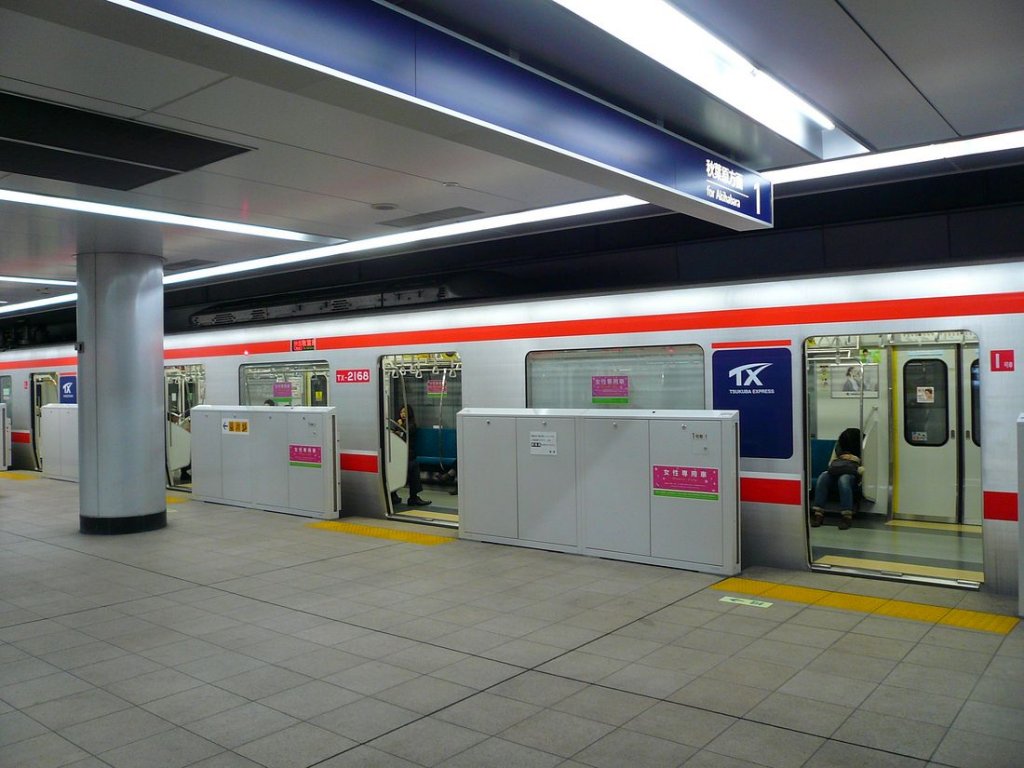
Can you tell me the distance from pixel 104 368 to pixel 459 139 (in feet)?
22.1

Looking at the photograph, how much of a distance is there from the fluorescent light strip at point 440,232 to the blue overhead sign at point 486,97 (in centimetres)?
201

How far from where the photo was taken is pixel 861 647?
486 cm

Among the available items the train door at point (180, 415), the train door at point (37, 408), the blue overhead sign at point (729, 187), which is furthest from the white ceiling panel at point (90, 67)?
the train door at point (37, 408)

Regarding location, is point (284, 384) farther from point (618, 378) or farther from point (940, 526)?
point (940, 526)

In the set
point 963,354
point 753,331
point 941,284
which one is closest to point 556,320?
point 753,331

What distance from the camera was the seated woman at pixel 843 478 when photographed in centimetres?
902

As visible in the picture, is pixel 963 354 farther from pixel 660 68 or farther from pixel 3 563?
pixel 3 563

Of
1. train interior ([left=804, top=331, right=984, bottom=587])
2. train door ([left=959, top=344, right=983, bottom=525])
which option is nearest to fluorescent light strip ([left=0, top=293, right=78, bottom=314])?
train interior ([left=804, top=331, right=984, bottom=587])

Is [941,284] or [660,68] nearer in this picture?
[660,68]

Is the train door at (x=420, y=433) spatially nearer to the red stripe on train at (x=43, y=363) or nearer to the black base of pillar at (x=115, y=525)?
the black base of pillar at (x=115, y=525)

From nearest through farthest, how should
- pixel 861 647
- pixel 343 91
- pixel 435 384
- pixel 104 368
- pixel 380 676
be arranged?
pixel 343 91
pixel 380 676
pixel 861 647
pixel 104 368
pixel 435 384

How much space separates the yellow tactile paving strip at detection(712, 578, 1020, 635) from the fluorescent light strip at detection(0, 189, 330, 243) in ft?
16.5

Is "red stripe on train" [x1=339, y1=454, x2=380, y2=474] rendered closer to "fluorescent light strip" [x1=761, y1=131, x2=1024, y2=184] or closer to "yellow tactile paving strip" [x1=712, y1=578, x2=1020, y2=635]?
"yellow tactile paving strip" [x1=712, y1=578, x2=1020, y2=635]

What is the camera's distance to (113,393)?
877cm
